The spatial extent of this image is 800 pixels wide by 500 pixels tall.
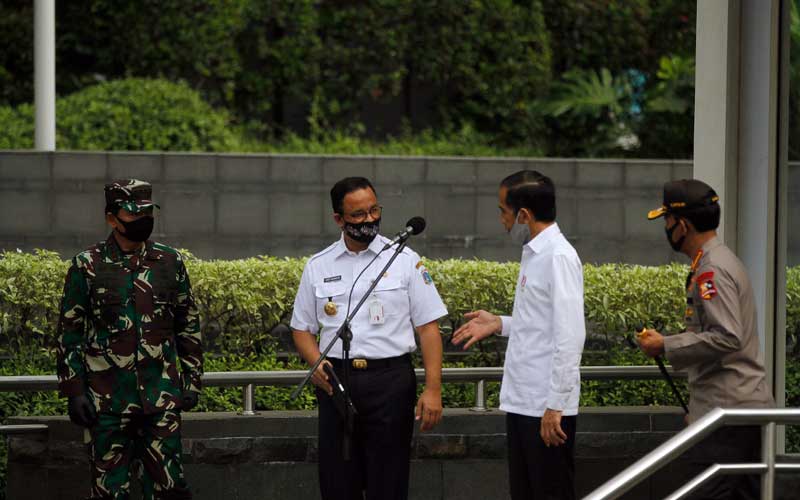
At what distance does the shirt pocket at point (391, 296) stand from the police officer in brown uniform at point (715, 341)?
1.14m

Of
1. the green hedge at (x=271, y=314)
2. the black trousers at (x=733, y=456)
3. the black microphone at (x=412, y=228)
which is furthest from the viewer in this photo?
the green hedge at (x=271, y=314)

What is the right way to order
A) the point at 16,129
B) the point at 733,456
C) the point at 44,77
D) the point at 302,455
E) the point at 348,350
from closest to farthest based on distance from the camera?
the point at 733,456, the point at 348,350, the point at 302,455, the point at 44,77, the point at 16,129

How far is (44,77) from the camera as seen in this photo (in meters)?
11.0

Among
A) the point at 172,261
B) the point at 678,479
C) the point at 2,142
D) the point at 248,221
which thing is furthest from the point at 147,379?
the point at 2,142

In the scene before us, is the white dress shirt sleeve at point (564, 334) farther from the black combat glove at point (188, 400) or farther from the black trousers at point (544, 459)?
the black combat glove at point (188, 400)

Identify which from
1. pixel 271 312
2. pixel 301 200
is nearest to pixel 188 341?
pixel 271 312

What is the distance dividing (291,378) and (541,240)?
1825 mm

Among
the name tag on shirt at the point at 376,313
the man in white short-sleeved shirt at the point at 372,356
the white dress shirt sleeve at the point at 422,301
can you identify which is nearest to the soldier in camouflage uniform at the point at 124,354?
the man in white short-sleeved shirt at the point at 372,356

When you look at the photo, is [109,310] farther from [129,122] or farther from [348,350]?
[129,122]

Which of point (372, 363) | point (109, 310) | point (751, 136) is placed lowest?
point (372, 363)

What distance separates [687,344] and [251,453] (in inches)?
106

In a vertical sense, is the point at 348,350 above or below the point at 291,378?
above


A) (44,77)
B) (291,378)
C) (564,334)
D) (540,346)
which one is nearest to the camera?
(564,334)

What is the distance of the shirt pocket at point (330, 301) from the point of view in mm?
5668
